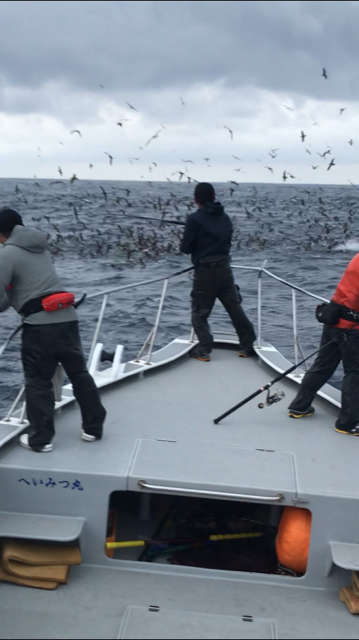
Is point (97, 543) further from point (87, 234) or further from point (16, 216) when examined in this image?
point (87, 234)

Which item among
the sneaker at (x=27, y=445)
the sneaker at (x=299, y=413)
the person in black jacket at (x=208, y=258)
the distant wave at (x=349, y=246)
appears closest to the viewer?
the sneaker at (x=27, y=445)

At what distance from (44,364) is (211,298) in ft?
9.22

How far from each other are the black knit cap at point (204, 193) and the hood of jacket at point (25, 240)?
2.48 meters

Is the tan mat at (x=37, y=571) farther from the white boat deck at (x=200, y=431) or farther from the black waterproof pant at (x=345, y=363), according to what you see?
the black waterproof pant at (x=345, y=363)

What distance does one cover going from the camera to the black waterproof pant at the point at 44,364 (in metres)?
4.90

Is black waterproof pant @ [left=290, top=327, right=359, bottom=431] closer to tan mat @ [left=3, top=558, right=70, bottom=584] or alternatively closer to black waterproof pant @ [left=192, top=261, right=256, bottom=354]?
black waterproof pant @ [left=192, top=261, right=256, bottom=354]

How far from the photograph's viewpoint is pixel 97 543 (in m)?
4.62

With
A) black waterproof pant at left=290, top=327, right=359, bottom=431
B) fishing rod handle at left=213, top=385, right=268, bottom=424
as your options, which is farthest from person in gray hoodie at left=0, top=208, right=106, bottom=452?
black waterproof pant at left=290, top=327, right=359, bottom=431

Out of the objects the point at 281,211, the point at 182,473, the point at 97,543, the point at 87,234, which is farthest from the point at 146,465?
the point at 281,211

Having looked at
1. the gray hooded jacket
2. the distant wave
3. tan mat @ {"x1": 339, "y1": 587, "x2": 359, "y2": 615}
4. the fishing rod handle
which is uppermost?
the gray hooded jacket

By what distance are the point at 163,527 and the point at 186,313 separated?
1190 centimetres

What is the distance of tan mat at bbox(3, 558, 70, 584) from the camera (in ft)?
14.3

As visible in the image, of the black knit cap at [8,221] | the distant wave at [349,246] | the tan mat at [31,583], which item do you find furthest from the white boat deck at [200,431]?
the distant wave at [349,246]

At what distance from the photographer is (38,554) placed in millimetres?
4434
